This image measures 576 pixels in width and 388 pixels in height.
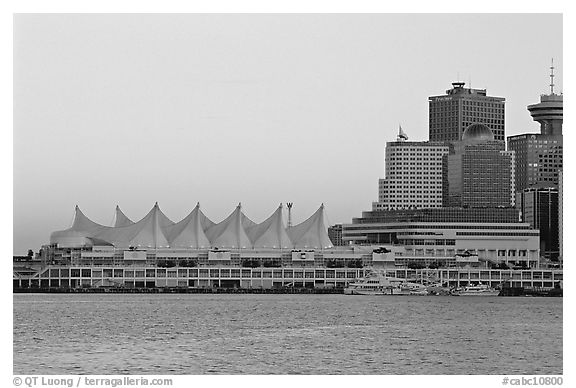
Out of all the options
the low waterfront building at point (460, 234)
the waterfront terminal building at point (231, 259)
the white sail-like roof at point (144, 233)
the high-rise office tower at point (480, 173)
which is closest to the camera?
the waterfront terminal building at point (231, 259)

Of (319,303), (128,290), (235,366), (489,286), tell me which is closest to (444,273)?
(489,286)

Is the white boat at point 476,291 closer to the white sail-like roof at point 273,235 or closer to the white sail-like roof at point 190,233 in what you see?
the white sail-like roof at point 273,235

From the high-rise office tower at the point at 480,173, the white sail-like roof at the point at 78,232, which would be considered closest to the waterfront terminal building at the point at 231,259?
the white sail-like roof at the point at 78,232

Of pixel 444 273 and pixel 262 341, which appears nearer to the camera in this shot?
pixel 262 341

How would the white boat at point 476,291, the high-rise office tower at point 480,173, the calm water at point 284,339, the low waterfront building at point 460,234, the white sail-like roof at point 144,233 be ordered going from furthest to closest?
1. the high-rise office tower at point 480,173
2. the low waterfront building at point 460,234
3. the white sail-like roof at point 144,233
4. the white boat at point 476,291
5. the calm water at point 284,339

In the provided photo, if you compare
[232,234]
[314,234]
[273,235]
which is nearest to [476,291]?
[314,234]

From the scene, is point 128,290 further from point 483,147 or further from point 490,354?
point 490,354

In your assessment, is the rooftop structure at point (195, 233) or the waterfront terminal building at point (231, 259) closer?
the waterfront terminal building at point (231, 259)
